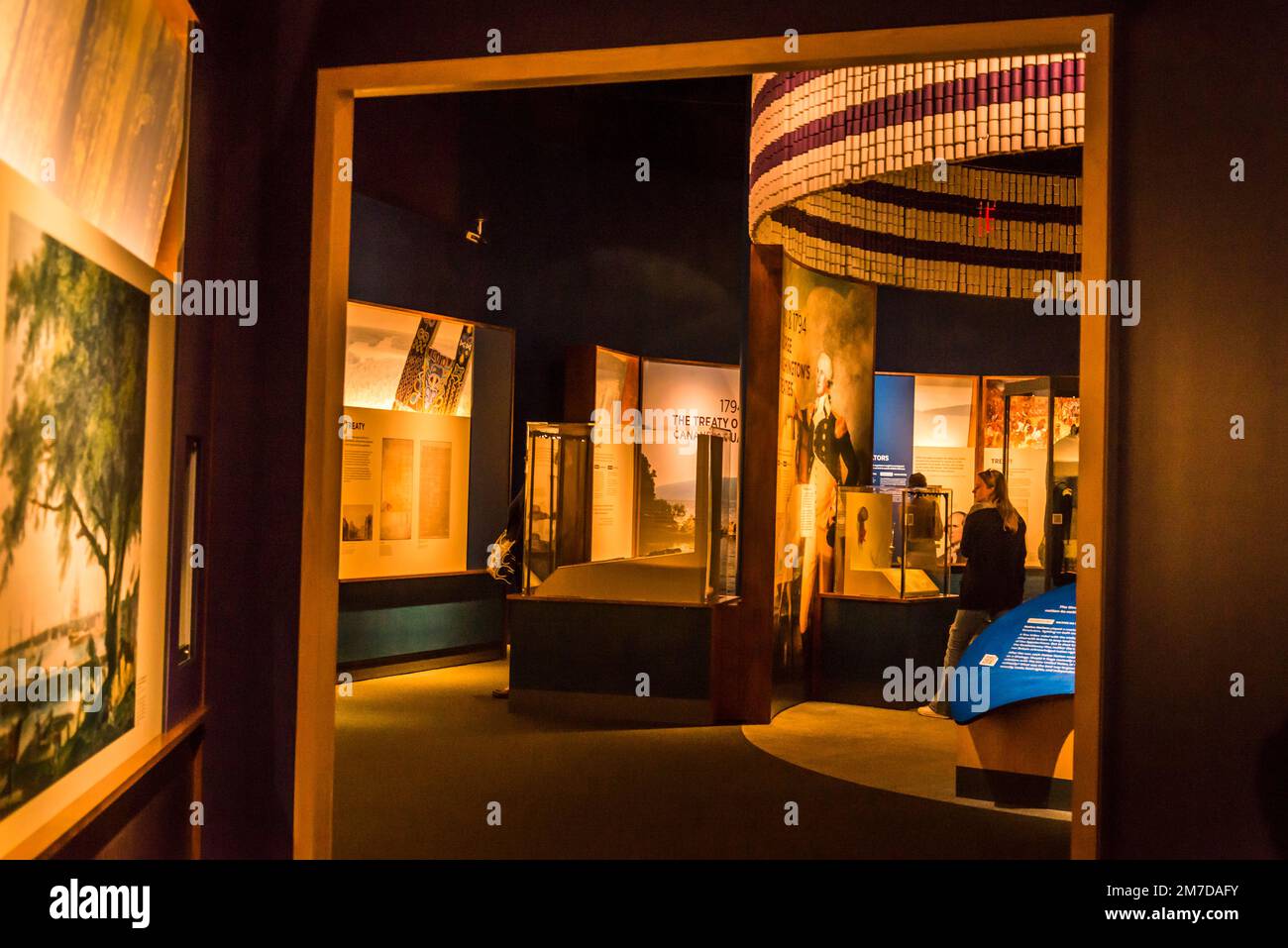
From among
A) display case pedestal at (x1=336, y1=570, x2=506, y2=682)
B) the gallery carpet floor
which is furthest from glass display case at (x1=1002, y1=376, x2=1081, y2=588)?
display case pedestal at (x1=336, y1=570, x2=506, y2=682)

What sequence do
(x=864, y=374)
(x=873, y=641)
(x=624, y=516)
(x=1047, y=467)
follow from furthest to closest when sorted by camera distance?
1. (x=624, y=516)
2. (x=864, y=374)
3. (x=873, y=641)
4. (x=1047, y=467)

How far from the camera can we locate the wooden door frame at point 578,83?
2.95m

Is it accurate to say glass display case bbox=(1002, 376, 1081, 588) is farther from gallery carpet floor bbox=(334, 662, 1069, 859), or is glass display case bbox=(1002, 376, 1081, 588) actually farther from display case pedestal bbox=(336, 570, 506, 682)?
display case pedestal bbox=(336, 570, 506, 682)

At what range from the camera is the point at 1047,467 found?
7.74m

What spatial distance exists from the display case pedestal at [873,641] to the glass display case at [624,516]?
0.85m

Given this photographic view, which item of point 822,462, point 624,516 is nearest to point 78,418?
point 822,462

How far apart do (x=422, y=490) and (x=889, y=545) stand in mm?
3819

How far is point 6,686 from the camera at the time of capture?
6.66 ft

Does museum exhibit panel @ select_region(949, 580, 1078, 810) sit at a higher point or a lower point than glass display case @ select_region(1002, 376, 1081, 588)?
lower

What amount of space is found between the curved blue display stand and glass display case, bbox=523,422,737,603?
2.47 m

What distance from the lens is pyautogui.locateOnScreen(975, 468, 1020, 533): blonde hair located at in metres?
7.84

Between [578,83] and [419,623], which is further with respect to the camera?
[419,623]

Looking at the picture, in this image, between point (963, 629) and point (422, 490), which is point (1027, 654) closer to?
point (963, 629)
